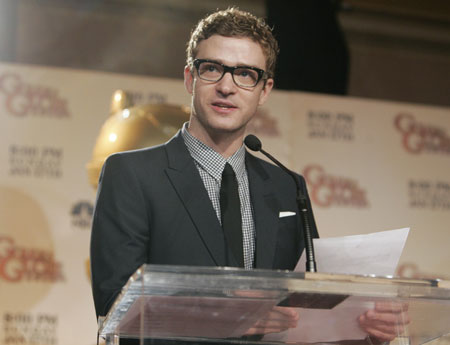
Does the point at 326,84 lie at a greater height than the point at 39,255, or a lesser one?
greater

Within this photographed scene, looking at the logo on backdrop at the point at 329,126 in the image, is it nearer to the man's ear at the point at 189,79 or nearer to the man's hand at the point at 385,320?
the man's ear at the point at 189,79

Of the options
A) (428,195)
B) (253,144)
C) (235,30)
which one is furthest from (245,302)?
(428,195)

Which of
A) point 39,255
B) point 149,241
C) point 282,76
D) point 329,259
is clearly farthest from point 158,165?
point 282,76

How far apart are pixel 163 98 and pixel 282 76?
1278 mm

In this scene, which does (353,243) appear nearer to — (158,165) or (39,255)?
(158,165)

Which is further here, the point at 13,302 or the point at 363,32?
the point at 363,32

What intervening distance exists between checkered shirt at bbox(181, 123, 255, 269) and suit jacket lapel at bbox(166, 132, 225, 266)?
3 centimetres

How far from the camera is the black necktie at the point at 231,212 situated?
1.70 meters

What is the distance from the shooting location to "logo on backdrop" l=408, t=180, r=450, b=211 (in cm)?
487

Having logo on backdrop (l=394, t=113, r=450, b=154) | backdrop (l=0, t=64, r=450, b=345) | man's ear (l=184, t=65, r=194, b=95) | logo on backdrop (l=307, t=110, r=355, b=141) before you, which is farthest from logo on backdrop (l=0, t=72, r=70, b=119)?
man's ear (l=184, t=65, r=194, b=95)

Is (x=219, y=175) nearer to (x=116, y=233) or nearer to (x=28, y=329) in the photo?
(x=116, y=233)

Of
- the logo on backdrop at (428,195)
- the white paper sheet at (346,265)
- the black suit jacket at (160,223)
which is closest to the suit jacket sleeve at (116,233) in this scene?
the black suit jacket at (160,223)

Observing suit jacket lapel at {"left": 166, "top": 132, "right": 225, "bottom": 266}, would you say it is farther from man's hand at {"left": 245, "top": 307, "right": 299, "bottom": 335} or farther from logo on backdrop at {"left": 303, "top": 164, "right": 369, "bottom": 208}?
logo on backdrop at {"left": 303, "top": 164, "right": 369, "bottom": 208}

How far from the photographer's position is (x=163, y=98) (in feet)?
15.1
